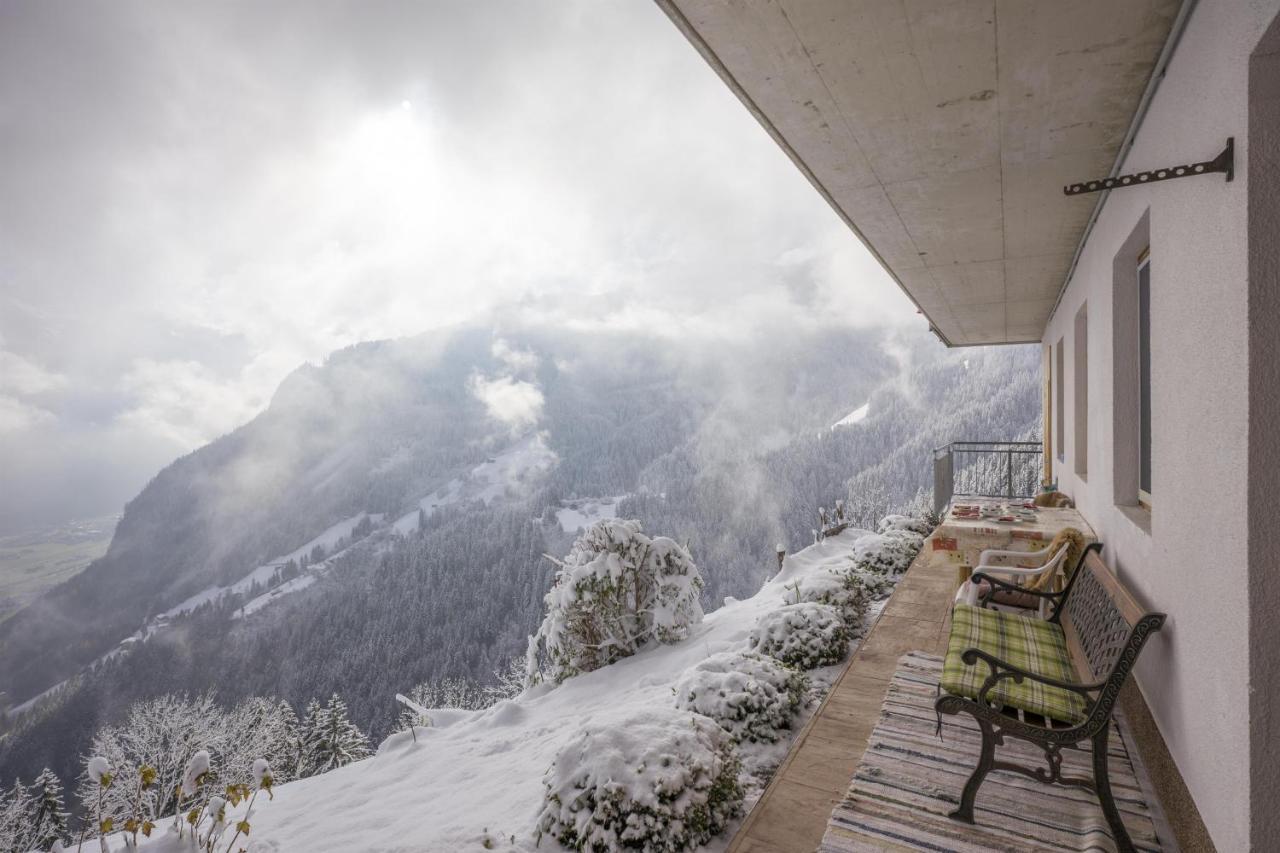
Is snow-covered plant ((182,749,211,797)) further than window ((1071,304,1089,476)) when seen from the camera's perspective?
No

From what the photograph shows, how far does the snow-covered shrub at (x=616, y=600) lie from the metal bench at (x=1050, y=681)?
4582 mm

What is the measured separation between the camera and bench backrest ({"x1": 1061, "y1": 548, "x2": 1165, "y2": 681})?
7.88ft

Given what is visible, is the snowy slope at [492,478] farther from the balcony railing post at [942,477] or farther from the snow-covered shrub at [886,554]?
the snow-covered shrub at [886,554]

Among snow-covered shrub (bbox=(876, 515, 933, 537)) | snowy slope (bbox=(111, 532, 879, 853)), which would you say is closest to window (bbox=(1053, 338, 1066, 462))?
snow-covered shrub (bbox=(876, 515, 933, 537))

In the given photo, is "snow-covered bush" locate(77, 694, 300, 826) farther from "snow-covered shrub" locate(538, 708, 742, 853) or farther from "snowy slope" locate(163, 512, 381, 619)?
"snowy slope" locate(163, 512, 381, 619)

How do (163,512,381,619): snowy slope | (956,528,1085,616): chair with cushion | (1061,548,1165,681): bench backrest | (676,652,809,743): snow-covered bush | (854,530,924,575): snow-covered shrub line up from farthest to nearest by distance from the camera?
1. (163,512,381,619): snowy slope
2. (854,530,924,575): snow-covered shrub
3. (956,528,1085,616): chair with cushion
4. (676,652,809,743): snow-covered bush
5. (1061,548,1165,681): bench backrest

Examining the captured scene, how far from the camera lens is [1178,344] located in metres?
2.19

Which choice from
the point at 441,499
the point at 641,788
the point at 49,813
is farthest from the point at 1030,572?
the point at 441,499

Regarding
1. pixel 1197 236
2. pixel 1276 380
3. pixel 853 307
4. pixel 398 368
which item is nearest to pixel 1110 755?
pixel 1276 380

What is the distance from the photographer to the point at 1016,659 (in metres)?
2.91

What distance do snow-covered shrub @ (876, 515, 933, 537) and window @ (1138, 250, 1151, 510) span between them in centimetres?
628

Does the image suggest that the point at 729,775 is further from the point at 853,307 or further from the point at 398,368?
the point at 398,368

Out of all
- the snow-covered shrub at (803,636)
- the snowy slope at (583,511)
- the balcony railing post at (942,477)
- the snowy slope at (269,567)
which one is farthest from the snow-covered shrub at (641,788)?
the snowy slope at (269,567)

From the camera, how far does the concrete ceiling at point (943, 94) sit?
209 cm
